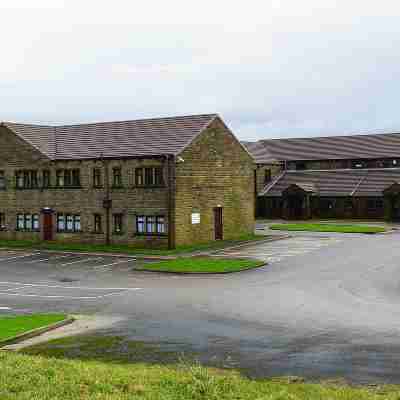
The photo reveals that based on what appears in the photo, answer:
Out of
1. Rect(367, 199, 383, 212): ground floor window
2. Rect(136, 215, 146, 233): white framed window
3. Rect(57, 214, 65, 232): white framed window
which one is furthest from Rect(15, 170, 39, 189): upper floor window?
Rect(367, 199, 383, 212): ground floor window

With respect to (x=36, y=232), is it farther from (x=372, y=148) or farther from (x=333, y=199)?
(x=372, y=148)

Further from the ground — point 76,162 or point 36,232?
point 76,162

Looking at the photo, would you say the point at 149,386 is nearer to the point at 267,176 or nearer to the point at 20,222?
the point at 20,222

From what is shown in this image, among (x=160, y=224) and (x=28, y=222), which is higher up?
(x=28, y=222)

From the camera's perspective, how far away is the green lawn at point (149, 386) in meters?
12.4

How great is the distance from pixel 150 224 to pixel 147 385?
3328 cm

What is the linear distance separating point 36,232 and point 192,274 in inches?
867

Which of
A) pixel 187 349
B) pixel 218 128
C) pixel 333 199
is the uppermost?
pixel 218 128

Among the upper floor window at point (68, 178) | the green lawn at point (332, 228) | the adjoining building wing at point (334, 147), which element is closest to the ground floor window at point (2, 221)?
the upper floor window at point (68, 178)

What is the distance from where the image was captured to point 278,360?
16.6 m

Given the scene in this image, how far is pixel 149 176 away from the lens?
4644 cm

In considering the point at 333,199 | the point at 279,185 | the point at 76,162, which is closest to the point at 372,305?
the point at 76,162

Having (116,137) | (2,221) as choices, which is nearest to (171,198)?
(116,137)

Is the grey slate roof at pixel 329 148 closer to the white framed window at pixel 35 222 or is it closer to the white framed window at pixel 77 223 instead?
the white framed window at pixel 77 223
